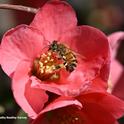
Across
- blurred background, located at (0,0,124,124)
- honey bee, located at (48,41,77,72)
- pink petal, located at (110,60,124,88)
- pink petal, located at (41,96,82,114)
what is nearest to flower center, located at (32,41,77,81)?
honey bee, located at (48,41,77,72)

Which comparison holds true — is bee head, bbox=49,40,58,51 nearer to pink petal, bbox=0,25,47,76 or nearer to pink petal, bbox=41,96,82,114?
pink petal, bbox=0,25,47,76

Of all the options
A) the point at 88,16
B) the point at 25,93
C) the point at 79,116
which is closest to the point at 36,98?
the point at 25,93

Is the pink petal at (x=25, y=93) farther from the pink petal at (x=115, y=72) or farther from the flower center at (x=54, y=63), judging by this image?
the pink petal at (x=115, y=72)

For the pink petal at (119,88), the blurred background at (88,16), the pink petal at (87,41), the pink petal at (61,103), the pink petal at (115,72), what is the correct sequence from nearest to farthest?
the pink petal at (61,103) < the pink petal at (87,41) < the pink petal at (119,88) < the pink petal at (115,72) < the blurred background at (88,16)

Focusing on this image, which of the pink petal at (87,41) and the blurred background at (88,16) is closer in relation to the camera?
the pink petal at (87,41)

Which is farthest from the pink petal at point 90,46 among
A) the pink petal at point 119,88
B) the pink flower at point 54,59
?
the pink petal at point 119,88

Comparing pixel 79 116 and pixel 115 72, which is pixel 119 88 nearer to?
pixel 115 72

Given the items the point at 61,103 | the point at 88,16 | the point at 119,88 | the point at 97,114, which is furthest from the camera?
the point at 88,16
